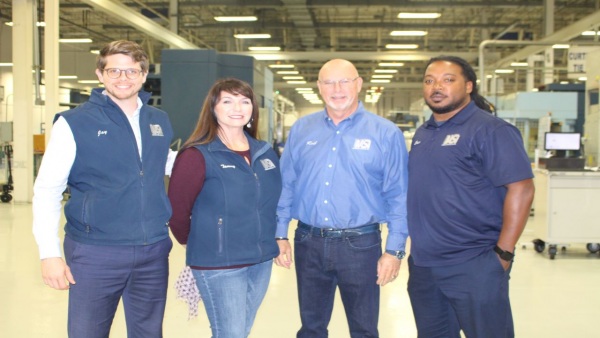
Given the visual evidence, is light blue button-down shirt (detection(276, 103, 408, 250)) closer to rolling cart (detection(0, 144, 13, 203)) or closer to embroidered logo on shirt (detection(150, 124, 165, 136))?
embroidered logo on shirt (detection(150, 124, 165, 136))

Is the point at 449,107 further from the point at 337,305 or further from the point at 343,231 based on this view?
the point at 337,305

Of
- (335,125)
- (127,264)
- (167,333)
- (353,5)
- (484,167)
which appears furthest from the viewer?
(353,5)

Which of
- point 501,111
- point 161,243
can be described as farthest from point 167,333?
point 501,111

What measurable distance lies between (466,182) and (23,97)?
971cm

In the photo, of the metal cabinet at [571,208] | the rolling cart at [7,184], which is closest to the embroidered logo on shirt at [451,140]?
the metal cabinet at [571,208]

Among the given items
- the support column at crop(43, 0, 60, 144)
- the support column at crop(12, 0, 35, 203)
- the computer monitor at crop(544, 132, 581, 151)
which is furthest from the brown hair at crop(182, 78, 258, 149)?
the support column at crop(12, 0, 35, 203)

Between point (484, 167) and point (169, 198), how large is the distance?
1212 mm

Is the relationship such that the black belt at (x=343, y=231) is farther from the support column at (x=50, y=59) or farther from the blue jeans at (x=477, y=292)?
the support column at (x=50, y=59)

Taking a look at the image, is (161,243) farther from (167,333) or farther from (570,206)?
(570,206)

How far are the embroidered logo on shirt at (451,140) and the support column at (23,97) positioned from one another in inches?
374

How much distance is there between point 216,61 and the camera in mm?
8570

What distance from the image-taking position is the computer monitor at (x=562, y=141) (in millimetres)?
7363

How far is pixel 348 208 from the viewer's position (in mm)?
2479

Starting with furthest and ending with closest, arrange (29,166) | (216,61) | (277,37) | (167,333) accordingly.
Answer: (277,37), (29,166), (216,61), (167,333)
